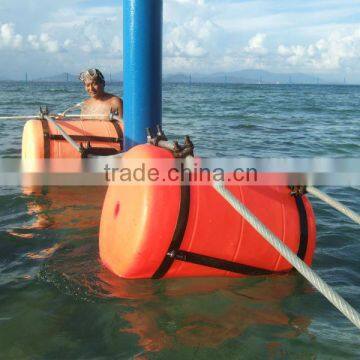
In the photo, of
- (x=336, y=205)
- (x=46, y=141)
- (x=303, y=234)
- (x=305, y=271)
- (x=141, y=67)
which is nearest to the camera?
(x=305, y=271)

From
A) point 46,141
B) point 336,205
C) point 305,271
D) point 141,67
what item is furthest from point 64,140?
point 305,271

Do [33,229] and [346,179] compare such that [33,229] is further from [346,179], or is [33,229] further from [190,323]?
[346,179]

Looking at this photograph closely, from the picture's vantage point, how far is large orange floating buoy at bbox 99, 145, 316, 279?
323cm

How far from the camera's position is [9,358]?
2781 mm

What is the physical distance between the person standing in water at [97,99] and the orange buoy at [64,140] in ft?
1.98

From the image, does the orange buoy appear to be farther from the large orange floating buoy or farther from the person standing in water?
the large orange floating buoy

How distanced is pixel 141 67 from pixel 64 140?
2.09 metres

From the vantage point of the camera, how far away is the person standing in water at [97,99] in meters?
7.26

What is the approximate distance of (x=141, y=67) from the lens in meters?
5.00

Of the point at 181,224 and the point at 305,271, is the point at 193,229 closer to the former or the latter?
the point at 181,224

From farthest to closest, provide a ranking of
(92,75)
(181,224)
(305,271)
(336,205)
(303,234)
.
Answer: (92,75), (303,234), (336,205), (181,224), (305,271)

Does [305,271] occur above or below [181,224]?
below

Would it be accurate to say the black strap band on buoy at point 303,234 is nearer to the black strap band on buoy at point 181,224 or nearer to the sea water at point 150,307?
the sea water at point 150,307

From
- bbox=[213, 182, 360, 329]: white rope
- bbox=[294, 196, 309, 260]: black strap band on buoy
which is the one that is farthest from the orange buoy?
bbox=[213, 182, 360, 329]: white rope
